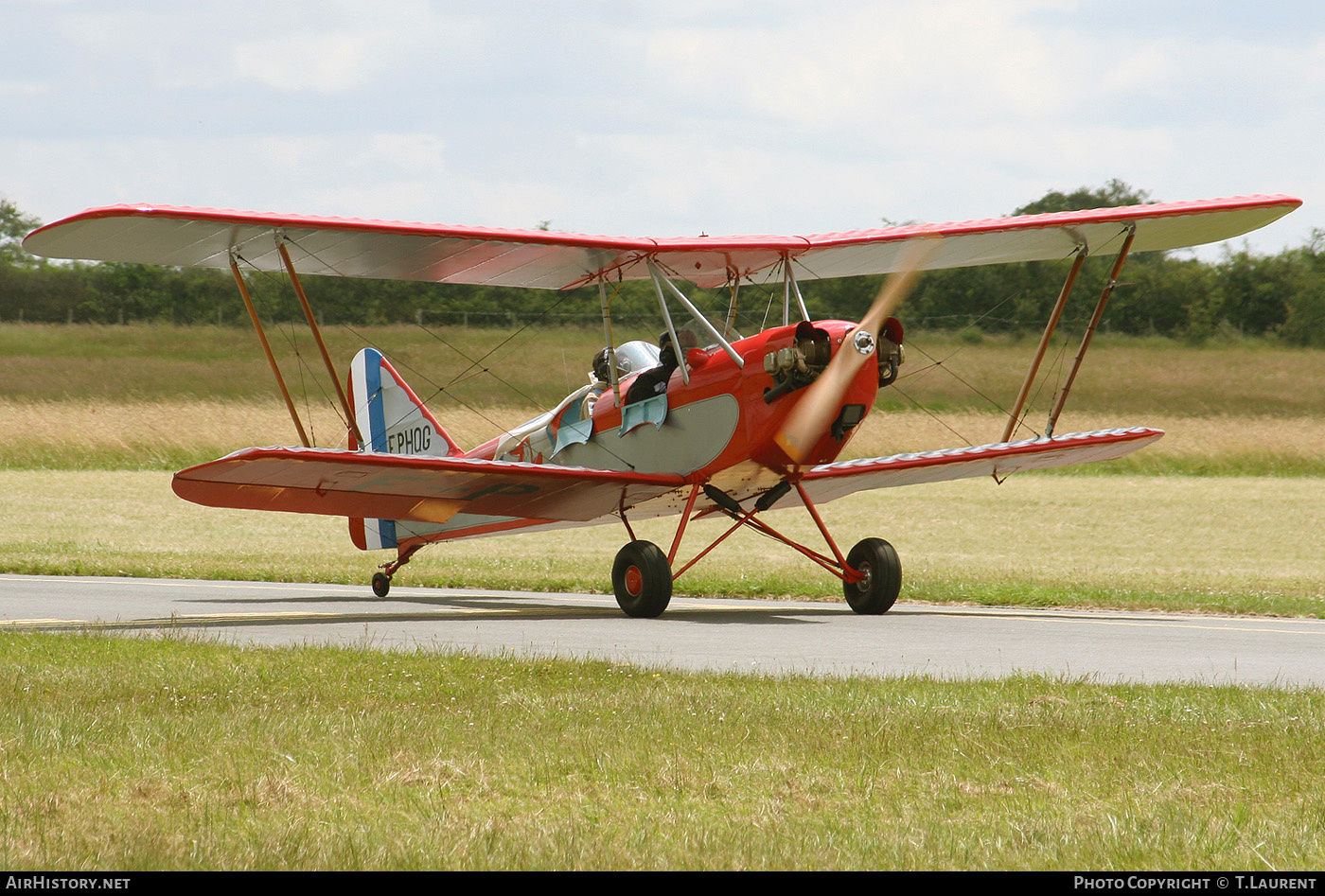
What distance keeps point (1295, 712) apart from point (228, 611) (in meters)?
10.0

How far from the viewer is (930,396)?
39.8 m

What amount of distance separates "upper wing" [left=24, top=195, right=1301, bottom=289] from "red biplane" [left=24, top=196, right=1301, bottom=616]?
3 cm

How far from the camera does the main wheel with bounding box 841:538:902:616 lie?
13.0 metres

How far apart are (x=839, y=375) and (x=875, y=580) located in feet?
7.80

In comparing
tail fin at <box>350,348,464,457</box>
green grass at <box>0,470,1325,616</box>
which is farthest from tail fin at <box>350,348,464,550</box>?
green grass at <box>0,470,1325,616</box>

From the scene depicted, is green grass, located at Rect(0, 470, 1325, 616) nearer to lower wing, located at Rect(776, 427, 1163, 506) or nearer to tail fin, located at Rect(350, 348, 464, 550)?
tail fin, located at Rect(350, 348, 464, 550)

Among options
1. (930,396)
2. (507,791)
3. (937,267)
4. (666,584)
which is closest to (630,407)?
(666,584)

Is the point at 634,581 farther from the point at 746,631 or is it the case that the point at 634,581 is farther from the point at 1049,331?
the point at 1049,331

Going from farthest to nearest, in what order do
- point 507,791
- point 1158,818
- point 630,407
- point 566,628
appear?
point 630,407 → point 566,628 → point 507,791 → point 1158,818

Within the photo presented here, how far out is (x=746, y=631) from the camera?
11250 mm

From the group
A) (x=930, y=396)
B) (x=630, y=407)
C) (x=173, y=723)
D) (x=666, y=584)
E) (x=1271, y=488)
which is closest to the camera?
(x=173, y=723)

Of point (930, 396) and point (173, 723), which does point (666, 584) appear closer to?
point (173, 723)

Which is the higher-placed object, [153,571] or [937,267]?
[937,267]

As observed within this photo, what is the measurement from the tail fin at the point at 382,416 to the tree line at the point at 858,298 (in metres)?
16.6
